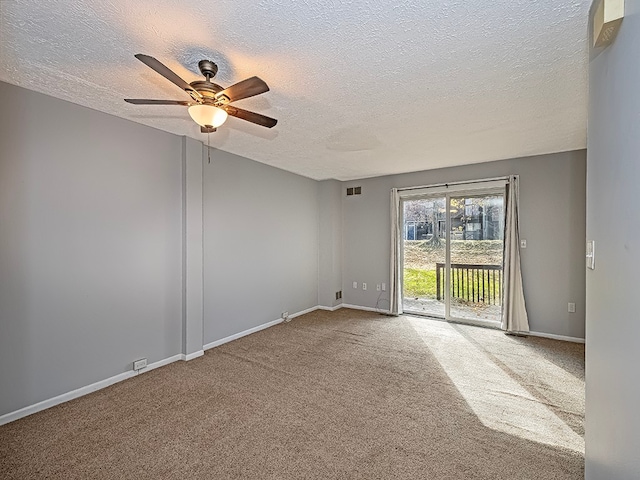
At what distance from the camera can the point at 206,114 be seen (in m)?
1.98

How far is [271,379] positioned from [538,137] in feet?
12.5

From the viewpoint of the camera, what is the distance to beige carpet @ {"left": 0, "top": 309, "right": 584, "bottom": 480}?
184 cm

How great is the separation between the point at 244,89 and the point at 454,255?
4.08m

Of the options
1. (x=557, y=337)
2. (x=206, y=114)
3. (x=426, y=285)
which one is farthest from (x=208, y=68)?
(x=557, y=337)

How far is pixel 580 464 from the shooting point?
6.03 feet

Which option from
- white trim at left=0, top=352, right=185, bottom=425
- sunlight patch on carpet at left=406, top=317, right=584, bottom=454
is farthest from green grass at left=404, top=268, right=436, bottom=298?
white trim at left=0, top=352, right=185, bottom=425

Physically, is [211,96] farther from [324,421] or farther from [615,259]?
[324,421]

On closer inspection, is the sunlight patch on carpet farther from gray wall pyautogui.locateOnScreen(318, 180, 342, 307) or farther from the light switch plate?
gray wall pyautogui.locateOnScreen(318, 180, 342, 307)

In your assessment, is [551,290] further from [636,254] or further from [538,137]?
[636,254]

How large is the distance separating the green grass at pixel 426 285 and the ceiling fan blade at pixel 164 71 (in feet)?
14.1

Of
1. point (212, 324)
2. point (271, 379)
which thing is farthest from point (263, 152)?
point (271, 379)

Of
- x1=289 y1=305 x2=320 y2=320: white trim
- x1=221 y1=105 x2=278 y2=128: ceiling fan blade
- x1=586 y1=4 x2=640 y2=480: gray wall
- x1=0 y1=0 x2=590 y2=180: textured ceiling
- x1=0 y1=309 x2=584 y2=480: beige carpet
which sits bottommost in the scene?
x1=0 y1=309 x2=584 y2=480: beige carpet

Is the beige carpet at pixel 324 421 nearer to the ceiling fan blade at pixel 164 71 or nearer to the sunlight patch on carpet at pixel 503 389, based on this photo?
the sunlight patch on carpet at pixel 503 389

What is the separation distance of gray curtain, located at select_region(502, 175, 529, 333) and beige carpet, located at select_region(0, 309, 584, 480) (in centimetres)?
63
